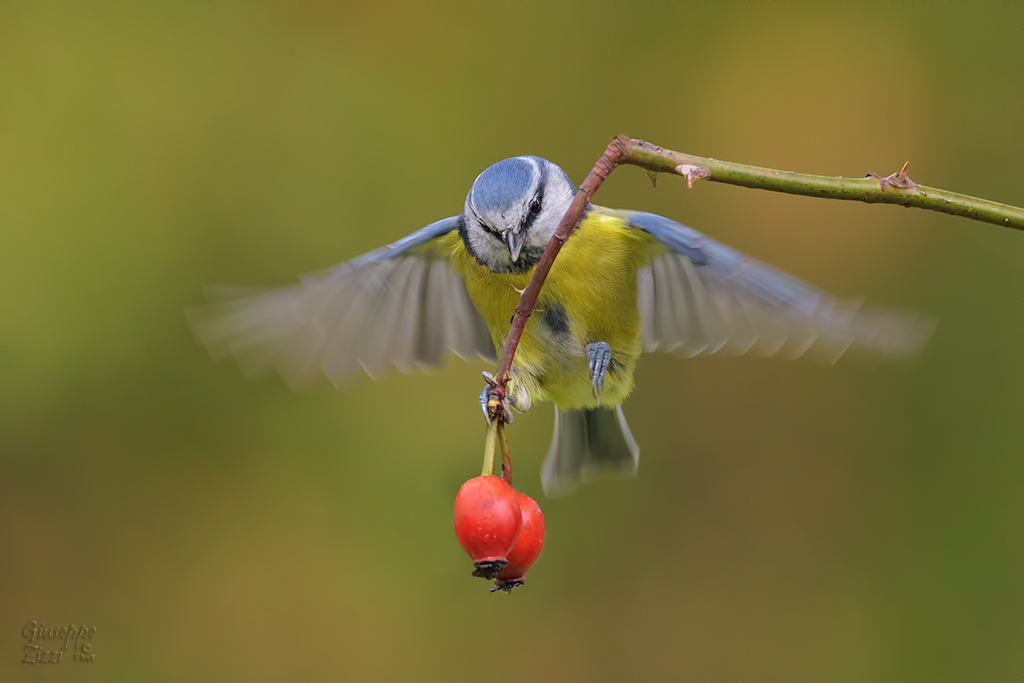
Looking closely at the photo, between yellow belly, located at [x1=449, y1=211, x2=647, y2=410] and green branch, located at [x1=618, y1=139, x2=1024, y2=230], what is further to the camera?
yellow belly, located at [x1=449, y1=211, x2=647, y2=410]

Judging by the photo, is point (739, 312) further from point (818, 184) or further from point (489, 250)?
point (818, 184)

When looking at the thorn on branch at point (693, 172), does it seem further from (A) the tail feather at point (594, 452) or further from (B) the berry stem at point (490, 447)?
(A) the tail feather at point (594, 452)

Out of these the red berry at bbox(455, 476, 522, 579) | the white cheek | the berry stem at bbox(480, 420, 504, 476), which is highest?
the white cheek

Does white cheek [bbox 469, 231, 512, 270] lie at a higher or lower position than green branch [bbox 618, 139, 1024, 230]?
higher

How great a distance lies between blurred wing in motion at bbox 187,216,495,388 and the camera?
7.50 feet

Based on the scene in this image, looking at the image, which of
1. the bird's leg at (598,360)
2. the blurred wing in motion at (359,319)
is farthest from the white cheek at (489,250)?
the bird's leg at (598,360)

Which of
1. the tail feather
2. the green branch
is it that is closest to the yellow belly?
the tail feather

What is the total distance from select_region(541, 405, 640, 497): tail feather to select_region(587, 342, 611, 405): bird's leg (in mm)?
532

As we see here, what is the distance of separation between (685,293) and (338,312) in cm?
100

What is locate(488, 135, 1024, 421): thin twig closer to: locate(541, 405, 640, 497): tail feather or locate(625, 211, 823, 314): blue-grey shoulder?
locate(625, 211, 823, 314): blue-grey shoulder

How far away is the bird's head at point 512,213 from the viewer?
6.60 feet

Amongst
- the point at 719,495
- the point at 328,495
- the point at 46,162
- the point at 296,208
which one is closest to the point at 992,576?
the point at 719,495

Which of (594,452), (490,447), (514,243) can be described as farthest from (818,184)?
(594,452)

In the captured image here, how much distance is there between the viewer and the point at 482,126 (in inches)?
140
